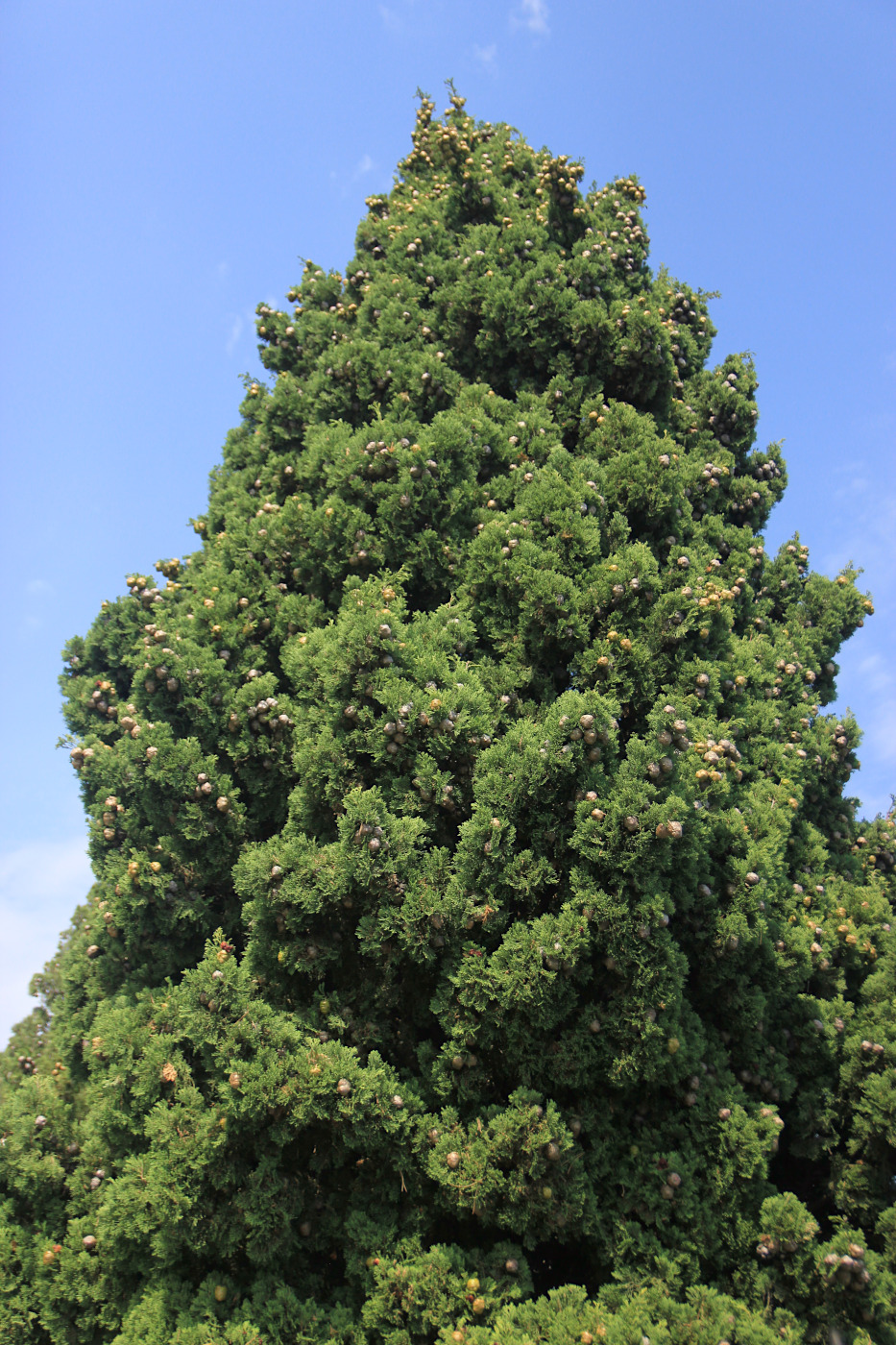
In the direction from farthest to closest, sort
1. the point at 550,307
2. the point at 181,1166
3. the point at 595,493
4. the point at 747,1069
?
the point at 550,307
the point at 595,493
the point at 747,1069
the point at 181,1166

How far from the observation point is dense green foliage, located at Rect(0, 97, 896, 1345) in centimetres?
497

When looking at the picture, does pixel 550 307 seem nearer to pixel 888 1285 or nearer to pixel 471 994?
pixel 471 994

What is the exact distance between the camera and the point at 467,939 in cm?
536

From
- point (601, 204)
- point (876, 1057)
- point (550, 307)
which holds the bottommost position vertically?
point (876, 1057)

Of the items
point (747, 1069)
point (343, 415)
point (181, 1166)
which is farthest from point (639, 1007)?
point (343, 415)

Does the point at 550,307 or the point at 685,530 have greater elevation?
the point at 550,307

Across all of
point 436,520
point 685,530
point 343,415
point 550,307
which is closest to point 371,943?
point 436,520

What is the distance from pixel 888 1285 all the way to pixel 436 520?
21.1ft

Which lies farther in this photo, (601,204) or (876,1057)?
(601,204)

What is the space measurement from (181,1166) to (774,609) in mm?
7620

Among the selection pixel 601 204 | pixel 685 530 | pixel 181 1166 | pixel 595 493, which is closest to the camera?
pixel 181 1166

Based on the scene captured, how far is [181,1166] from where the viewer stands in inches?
194

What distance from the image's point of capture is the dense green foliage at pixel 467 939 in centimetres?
497

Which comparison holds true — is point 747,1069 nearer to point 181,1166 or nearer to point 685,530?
point 181,1166
